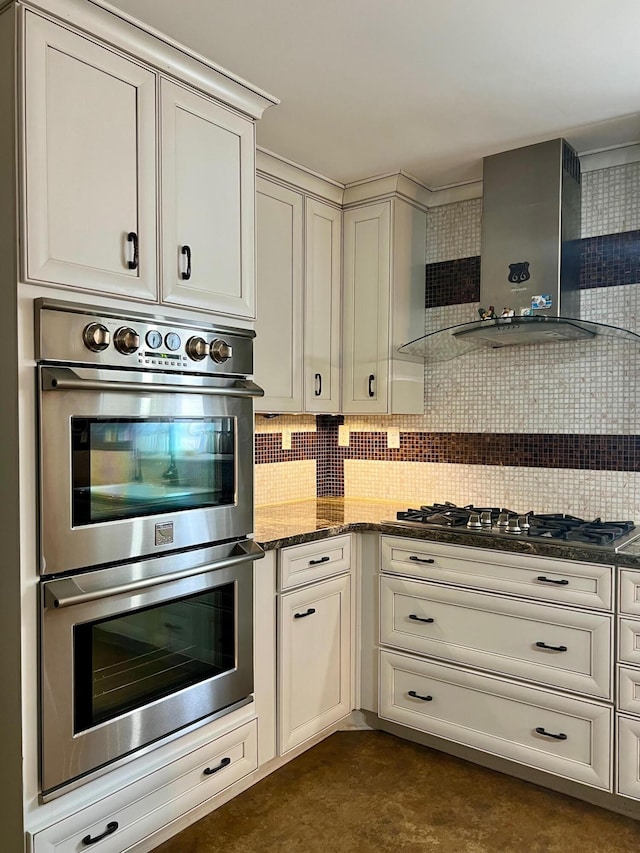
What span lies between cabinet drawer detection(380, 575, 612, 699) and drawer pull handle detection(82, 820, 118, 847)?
4.34ft

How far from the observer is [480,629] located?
8.54ft

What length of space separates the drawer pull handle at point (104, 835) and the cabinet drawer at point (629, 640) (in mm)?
1693

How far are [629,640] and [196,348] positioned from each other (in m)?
1.75

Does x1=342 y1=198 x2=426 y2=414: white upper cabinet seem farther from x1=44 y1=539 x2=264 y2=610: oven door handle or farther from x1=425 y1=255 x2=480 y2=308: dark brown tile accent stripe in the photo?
x1=44 y1=539 x2=264 y2=610: oven door handle

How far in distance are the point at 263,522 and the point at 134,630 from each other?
957 mm

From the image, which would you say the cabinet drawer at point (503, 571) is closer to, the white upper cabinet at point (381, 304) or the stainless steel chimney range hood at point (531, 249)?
the white upper cabinet at point (381, 304)

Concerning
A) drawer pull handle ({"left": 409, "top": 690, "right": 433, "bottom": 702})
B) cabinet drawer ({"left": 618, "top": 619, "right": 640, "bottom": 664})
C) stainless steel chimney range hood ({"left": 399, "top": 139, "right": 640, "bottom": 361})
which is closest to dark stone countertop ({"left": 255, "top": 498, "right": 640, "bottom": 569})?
cabinet drawer ({"left": 618, "top": 619, "right": 640, "bottom": 664})

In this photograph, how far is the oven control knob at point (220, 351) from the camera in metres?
2.19

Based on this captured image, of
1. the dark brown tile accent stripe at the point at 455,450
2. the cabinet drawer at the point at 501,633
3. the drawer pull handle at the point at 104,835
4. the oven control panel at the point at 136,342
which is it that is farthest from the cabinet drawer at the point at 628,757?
the oven control panel at the point at 136,342

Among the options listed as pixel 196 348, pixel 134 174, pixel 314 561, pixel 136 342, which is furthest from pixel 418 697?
pixel 134 174

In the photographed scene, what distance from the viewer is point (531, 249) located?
9.25 feet

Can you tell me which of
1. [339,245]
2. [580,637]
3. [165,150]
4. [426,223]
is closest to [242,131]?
[165,150]

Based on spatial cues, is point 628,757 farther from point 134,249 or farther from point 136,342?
point 134,249

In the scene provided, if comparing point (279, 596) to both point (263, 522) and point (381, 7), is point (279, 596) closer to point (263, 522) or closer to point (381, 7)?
point (263, 522)
